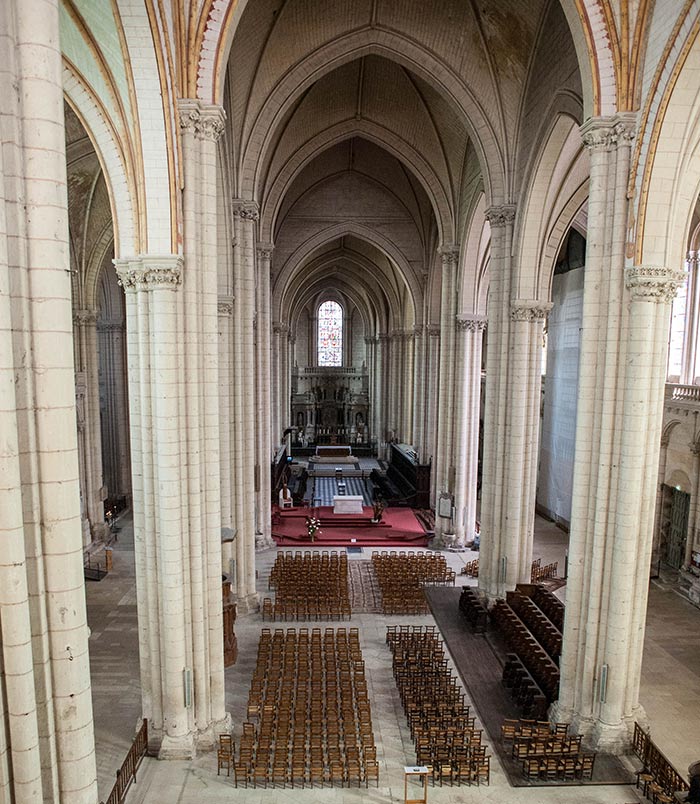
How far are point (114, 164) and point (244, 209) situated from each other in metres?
6.67

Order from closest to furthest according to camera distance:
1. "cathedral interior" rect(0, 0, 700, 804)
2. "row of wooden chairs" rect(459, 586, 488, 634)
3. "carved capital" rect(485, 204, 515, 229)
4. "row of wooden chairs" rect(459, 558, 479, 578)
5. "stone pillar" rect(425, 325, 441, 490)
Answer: "cathedral interior" rect(0, 0, 700, 804) < "row of wooden chairs" rect(459, 586, 488, 634) < "carved capital" rect(485, 204, 515, 229) < "row of wooden chairs" rect(459, 558, 479, 578) < "stone pillar" rect(425, 325, 441, 490)

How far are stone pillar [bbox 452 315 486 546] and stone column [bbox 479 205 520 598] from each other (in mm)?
5242

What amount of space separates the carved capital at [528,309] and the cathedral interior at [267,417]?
151 millimetres

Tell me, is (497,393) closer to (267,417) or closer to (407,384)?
(267,417)

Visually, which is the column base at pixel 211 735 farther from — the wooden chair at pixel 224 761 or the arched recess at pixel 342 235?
the arched recess at pixel 342 235

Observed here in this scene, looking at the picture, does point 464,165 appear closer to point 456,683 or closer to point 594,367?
point 594,367

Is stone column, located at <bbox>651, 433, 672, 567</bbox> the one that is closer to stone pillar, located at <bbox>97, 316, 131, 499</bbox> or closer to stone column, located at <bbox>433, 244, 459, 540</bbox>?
stone column, located at <bbox>433, 244, 459, 540</bbox>

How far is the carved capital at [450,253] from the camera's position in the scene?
23047 millimetres

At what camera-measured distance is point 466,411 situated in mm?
22828

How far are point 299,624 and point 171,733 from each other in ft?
22.0

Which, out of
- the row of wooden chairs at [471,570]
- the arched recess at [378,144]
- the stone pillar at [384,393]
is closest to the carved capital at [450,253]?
the arched recess at [378,144]

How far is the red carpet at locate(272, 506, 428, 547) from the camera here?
24484 mm

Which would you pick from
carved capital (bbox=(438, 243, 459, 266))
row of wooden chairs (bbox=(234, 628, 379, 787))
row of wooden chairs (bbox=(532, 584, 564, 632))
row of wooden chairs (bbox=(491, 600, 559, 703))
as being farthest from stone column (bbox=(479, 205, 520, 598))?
carved capital (bbox=(438, 243, 459, 266))

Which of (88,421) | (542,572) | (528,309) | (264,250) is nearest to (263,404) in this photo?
(264,250)
